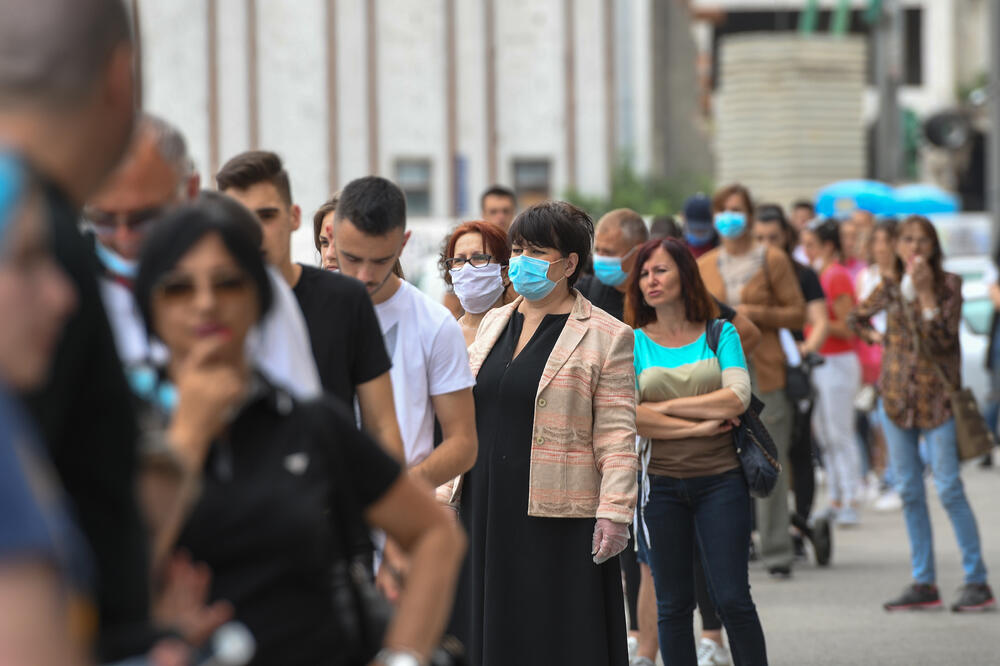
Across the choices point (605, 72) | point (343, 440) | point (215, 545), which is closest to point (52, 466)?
point (215, 545)

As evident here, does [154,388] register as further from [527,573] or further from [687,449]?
[687,449]

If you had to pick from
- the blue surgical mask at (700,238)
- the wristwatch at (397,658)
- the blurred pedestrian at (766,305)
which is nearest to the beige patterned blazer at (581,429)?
the wristwatch at (397,658)

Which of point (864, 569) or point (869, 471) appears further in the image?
point (869, 471)

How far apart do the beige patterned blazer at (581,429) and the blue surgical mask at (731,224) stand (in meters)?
4.22

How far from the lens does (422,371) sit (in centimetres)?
513

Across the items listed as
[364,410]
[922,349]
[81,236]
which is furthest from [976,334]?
[81,236]

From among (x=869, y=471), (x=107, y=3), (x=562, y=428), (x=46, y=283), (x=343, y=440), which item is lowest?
(x=869, y=471)

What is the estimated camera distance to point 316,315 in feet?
14.3

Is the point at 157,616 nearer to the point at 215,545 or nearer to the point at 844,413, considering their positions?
the point at 215,545

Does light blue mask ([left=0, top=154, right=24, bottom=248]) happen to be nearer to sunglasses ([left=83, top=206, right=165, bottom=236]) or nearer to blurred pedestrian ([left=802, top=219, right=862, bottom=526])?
sunglasses ([left=83, top=206, right=165, bottom=236])

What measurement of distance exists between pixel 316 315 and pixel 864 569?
24.6 ft

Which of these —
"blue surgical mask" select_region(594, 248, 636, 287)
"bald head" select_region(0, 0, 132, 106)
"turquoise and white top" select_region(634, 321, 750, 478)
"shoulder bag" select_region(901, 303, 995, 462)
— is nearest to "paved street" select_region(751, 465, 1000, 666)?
"shoulder bag" select_region(901, 303, 995, 462)

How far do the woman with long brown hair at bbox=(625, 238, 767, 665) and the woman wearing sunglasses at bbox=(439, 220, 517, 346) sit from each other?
0.60 meters

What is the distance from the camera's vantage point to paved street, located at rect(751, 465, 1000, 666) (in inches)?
329
